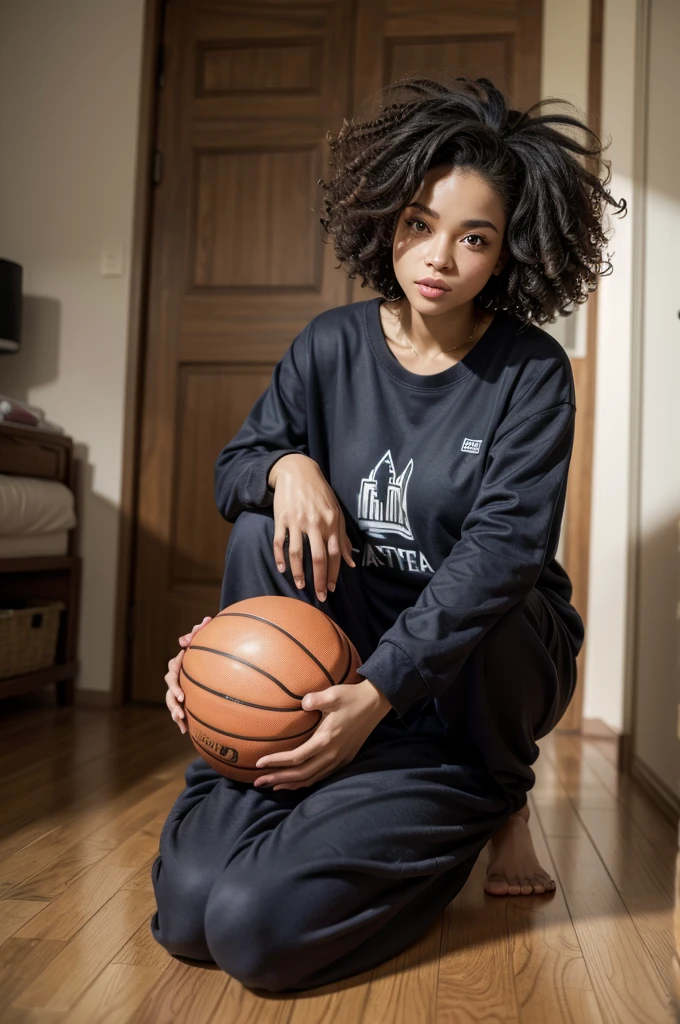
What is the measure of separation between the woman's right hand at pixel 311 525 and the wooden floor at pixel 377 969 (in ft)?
1.88

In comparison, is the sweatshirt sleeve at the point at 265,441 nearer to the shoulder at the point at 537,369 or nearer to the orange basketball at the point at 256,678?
the orange basketball at the point at 256,678

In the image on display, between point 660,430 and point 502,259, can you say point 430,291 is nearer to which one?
point 502,259

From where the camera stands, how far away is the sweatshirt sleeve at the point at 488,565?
1258mm

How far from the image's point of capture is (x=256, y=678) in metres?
1.25

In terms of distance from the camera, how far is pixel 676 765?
2.10 metres

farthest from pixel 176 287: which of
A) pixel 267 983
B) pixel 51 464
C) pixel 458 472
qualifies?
pixel 267 983

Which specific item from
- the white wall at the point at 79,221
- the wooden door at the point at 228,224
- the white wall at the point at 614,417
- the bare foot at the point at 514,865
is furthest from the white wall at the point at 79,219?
the bare foot at the point at 514,865

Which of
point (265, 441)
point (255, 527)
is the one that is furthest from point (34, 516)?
point (255, 527)

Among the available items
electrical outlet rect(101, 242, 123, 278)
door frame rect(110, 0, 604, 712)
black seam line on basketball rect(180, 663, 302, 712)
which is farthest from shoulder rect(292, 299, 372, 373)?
electrical outlet rect(101, 242, 123, 278)

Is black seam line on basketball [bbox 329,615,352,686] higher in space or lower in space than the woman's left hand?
higher

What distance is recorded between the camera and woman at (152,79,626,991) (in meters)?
1.21

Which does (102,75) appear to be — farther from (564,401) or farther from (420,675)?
(420,675)

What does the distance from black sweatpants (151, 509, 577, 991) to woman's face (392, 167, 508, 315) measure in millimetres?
476

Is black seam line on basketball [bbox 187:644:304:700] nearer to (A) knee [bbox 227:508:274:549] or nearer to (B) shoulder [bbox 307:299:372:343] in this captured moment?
(A) knee [bbox 227:508:274:549]
